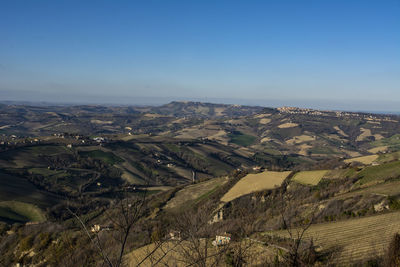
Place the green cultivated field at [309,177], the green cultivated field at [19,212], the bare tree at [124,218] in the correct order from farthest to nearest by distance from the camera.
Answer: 1. the green cultivated field at [19,212]
2. the green cultivated field at [309,177]
3. the bare tree at [124,218]

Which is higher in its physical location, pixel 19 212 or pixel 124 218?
pixel 124 218

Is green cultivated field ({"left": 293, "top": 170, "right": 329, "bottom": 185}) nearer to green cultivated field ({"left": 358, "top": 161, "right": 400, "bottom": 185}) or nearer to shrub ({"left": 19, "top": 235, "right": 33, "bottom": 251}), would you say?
green cultivated field ({"left": 358, "top": 161, "right": 400, "bottom": 185})

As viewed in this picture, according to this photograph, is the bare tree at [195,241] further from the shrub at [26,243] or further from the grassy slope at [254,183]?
the grassy slope at [254,183]

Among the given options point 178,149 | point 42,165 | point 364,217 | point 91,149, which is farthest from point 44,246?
point 178,149

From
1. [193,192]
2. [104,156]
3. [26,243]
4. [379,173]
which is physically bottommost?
[104,156]

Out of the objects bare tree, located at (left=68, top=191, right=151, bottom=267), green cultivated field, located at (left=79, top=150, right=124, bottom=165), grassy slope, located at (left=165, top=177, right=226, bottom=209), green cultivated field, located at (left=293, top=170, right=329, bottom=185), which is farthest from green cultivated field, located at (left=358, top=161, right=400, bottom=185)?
green cultivated field, located at (left=79, top=150, right=124, bottom=165)

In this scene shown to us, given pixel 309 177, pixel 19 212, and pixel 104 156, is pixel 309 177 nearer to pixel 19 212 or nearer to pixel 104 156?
pixel 19 212

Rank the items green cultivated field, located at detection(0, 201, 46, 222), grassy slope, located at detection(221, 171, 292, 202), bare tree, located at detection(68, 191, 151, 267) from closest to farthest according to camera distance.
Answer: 1. bare tree, located at detection(68, 191, 151, 267)
2. grassy slope, located at detection(221, 171, 292, 202)
3. green cultivated field, located at detection(0, 201, 46, 222)

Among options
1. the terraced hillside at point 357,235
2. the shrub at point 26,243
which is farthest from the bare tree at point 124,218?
the shrub at point 26,243

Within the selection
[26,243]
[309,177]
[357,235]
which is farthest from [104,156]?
[357,235]

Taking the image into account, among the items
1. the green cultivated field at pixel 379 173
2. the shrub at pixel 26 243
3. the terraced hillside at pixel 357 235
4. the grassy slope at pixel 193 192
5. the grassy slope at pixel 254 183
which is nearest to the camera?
the terraced hillside at pixel 357 235

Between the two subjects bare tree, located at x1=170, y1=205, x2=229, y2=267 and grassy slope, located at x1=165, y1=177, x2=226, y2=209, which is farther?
grassy slope, located at x1=165, y1=177, x2=226, y2=209

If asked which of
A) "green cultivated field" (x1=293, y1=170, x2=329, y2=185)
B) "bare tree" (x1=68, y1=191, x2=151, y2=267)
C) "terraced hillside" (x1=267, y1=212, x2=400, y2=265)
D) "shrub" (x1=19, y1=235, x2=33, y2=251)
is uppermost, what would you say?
"bare tree" (x1=68, y1=191, x2=151, y2=267)
